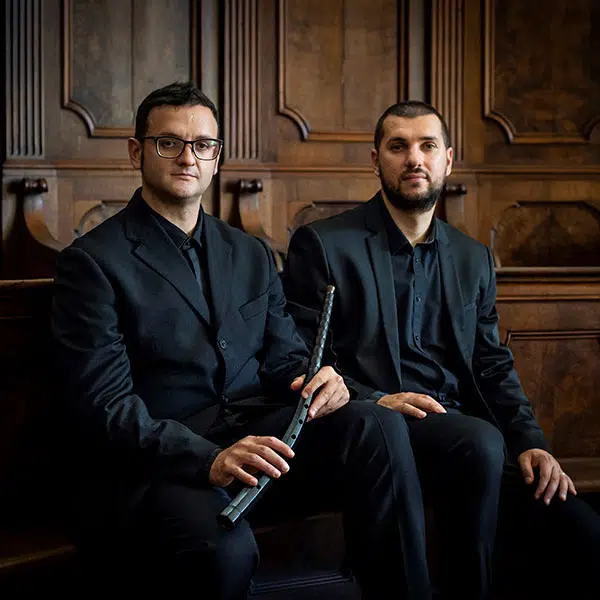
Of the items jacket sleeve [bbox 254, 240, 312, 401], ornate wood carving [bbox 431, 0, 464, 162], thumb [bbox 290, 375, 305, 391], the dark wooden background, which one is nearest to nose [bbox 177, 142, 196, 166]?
jacket sleeve [bbox 254, 240, 312, 401]

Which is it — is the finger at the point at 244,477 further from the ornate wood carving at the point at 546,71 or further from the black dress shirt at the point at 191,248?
the ornate wood carving at the point at 546,71

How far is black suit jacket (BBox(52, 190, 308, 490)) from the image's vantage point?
1712 mm

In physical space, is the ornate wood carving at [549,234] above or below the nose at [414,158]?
below

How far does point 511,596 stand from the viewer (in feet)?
→ 7.51

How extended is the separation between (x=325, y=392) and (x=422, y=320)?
0.54 metres

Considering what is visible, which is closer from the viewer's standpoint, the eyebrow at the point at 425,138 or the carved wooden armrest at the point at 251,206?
the eyebrow at the point at 425,138

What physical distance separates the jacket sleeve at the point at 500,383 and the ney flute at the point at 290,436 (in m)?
0.49

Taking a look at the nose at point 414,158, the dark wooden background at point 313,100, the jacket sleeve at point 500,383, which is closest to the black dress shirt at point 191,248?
the nose at point 414,158

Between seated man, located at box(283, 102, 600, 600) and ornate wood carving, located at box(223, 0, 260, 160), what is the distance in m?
1.32

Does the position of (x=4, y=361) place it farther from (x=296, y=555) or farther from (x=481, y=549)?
(x=481, y=549)

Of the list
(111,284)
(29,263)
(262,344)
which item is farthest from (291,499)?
(29,263)

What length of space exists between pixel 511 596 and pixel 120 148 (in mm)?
2232

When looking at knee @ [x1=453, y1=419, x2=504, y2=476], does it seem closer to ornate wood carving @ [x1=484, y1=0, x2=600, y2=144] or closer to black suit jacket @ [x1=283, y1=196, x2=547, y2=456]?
black suit jacket @ [x1=283, y1=196, x2=547, y2=456]

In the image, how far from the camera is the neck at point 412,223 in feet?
7.66
